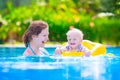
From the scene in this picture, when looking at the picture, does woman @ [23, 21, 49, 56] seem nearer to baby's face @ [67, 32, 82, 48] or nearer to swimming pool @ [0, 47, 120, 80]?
baby's face @ [67, 32, 82, 48]

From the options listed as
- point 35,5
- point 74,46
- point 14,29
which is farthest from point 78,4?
point 74,46

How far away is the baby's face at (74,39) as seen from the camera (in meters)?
5.76

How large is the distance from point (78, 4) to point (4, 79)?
10174 millimetres

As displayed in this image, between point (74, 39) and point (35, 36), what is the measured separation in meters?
0.54

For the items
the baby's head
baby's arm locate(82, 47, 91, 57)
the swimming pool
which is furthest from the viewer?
baby's arm locate(82, 47, 91, 57)

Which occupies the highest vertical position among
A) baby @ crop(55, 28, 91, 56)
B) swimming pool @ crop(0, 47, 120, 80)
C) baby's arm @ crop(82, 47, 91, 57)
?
baby @ crop(55, 28, 91, 56)

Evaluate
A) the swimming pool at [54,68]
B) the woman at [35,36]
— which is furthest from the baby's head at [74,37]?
the swimming pool at [54,68]

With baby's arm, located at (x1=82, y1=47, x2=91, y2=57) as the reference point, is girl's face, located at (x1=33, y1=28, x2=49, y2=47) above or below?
above

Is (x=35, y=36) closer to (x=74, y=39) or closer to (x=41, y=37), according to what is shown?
(x=41, y=37)

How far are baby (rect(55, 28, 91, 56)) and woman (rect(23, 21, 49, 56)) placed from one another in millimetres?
315

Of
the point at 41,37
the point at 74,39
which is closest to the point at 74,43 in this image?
the point at 74,39

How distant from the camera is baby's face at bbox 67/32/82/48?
5.76 metres

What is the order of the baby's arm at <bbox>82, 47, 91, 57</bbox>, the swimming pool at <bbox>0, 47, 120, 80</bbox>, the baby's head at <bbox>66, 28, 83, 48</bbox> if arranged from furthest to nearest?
the baby's arm at <bbox>82, 47, 91, 57</bbox> → the baby's head at <bbox>66, 28, 83, 48</bbox> → the swimming pool at <bbox>0, 47, 120, 80</bbox>

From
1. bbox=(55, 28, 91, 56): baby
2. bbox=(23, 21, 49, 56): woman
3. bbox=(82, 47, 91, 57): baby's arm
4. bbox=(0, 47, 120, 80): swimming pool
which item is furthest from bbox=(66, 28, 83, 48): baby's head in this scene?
bbox=(0, 47, 120, 80): swimming pool
